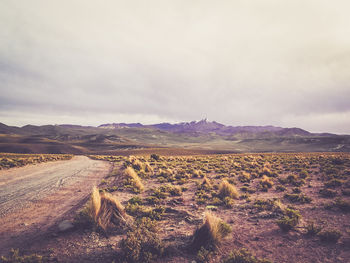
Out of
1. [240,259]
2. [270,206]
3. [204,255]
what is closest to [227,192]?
[270,206]

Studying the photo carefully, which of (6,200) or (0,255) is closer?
(0,255)

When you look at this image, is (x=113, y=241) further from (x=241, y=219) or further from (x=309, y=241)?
A: (x=309, y=241)

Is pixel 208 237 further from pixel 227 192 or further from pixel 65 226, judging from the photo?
pixel 227 192

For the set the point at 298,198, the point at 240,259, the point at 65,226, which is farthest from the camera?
the point at 298,198

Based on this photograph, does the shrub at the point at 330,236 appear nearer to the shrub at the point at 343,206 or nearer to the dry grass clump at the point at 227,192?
the shrub at the point at 343,206

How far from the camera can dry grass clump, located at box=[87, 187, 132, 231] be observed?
18.1ft

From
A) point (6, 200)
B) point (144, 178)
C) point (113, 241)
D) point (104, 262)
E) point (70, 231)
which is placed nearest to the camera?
point (104, 262)

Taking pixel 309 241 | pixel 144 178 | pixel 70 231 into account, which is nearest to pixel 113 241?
pixel 70 231

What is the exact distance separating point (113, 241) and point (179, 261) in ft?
6.61

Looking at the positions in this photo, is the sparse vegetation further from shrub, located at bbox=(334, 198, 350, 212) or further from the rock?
shrub, located at bbox=(334, 198, 350, 212)

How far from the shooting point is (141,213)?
275 inches

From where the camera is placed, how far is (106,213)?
18.9ft

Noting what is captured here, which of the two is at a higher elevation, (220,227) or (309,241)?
(220,227)

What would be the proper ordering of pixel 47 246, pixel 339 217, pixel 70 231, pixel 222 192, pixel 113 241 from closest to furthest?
pixel 47 246, pixel 113 241, pixel 70 231, pixel 339 217, pixel 222 192
